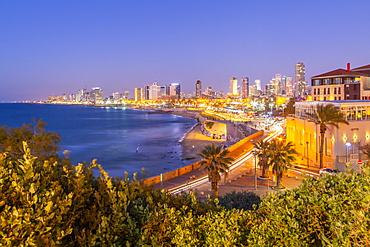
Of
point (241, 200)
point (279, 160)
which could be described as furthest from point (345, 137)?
point (241, 200)

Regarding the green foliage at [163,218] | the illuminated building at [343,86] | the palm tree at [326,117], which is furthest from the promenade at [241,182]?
the illuminated building at [343,86]

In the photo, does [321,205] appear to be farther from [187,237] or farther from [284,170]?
[284,170]

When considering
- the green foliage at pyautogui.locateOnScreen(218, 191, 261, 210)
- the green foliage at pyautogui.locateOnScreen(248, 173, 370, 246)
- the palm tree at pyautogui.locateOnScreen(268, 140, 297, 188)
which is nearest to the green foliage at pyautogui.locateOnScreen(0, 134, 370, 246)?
the green foliage at pyautogui.locateOnScreen(248, 173, 370, 246)

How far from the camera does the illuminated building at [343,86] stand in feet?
137

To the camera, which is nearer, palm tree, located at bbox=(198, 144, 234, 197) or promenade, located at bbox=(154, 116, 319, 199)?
palm tree, located at bbox=(198, 144, 234, 197)

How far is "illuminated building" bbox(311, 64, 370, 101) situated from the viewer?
137ft

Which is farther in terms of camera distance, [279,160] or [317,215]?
[279,160]

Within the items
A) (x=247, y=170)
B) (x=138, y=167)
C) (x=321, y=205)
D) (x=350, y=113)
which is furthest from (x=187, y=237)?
(x=138, y=167)

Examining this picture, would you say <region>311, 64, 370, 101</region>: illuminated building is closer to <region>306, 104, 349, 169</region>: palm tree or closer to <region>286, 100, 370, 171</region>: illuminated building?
<region>286, 100, 370, 171</region>: illuminated building

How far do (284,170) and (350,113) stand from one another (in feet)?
34.1

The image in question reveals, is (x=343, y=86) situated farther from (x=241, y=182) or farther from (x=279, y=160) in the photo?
(x=241, y=182)

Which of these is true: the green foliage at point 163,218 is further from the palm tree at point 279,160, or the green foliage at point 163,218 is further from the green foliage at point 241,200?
the palm tree at point 279,160

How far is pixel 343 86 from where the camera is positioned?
44.0 metres

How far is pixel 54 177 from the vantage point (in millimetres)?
4590
